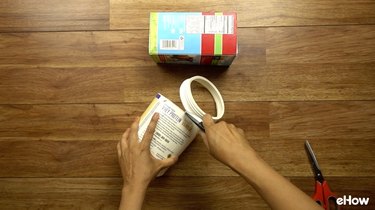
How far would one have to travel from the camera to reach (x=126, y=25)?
83cm

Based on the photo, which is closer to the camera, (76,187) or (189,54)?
(189,54)

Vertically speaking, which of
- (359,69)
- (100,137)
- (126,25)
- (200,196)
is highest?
(126,25)

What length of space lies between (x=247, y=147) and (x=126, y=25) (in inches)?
18.5

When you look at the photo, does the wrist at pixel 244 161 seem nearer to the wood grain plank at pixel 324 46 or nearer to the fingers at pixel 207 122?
the fingers at pixel 207 122

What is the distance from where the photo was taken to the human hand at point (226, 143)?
2.06 ft

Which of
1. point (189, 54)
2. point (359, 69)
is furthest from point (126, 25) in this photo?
point (359, 69)

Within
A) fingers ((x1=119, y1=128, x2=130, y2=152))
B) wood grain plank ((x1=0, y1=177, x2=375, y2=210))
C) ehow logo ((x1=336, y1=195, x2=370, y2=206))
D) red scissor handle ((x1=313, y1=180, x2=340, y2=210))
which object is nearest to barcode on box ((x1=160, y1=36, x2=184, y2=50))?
fingers ((x1=119, y1=128, x2=130, y2=152))

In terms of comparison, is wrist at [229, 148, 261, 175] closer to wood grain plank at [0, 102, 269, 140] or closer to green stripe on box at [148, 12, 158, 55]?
wood grain plank at [0, 102, 269, 140]

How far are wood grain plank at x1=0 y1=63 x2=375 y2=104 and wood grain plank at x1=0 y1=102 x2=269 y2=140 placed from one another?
0.07 ft

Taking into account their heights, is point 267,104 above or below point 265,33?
below

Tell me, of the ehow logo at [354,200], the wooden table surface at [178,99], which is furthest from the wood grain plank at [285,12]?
the ehow logo at [354,200]

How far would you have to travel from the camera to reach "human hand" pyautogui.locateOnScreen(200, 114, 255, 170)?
627 millimetres

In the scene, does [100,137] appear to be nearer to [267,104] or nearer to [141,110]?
[141,110]

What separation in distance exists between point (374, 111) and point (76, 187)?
0.84m
